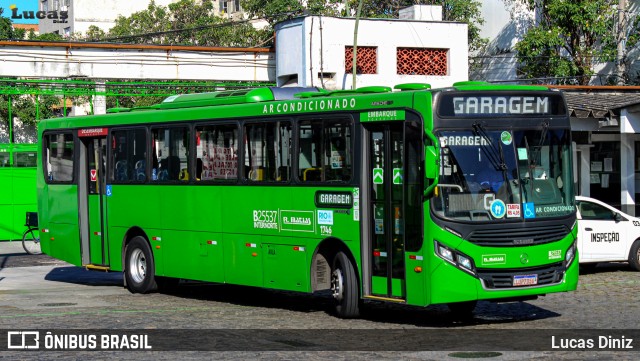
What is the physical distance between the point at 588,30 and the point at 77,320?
33.5 m

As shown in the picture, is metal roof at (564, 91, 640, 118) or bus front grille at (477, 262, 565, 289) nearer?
bus front grille at (477, 262, 565, 289)

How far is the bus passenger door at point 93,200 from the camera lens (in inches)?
795

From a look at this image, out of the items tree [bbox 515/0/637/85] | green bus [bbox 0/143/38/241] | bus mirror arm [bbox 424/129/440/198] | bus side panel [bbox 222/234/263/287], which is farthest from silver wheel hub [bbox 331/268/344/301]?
tree [bbox 515/0/637/85]

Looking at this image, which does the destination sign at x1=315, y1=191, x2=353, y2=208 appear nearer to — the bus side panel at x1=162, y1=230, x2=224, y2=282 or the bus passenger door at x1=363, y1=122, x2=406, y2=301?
the bus passenger door at x1=363, y1=122, x2=406, y2=301

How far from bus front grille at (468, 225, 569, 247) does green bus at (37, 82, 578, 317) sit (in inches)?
0.6

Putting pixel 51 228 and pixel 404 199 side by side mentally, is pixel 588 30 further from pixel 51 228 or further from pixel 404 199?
pixel 404 199

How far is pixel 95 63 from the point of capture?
39938 millimetres

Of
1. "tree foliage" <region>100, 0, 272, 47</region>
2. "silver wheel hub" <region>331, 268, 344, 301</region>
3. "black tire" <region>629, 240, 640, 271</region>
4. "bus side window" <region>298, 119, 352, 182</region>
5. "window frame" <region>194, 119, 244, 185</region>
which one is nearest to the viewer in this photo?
"bus side window" <region>298, 119, 352, 182</region>

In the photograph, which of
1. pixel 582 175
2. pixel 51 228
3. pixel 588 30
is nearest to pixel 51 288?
pixel 51 228

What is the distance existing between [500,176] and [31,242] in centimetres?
1818

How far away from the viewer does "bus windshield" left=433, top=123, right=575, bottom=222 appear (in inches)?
531

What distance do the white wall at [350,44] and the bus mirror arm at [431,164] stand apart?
27.8 metres

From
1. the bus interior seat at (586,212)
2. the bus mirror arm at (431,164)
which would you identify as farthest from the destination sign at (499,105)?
the bus interior seat at (586,212)

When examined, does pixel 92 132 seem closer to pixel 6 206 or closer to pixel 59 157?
pixel 59 157
